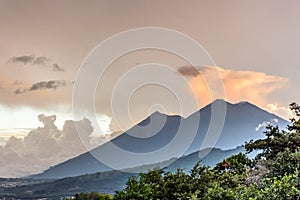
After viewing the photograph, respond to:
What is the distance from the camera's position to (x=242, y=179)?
8.71m

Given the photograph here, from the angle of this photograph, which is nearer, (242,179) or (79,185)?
(242,179)

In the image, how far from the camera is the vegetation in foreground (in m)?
6.93

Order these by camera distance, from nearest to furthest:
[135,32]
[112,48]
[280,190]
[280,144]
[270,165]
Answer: [280,190] → [270,165] → [280,144] → [135,32] → [112,48]

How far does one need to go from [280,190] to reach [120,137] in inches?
4596

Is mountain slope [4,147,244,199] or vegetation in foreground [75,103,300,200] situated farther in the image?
mountain slope [4,147,244,199]

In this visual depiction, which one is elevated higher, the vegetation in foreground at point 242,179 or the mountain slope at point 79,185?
the mountain slope at point 79,185

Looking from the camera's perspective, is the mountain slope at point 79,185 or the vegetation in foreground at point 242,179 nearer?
the vegetation in foreground at point 242,179

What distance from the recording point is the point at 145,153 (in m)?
125

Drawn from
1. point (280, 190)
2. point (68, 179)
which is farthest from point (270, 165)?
point (68, 179)

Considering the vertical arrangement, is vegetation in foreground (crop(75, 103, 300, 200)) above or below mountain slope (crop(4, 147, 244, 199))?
below

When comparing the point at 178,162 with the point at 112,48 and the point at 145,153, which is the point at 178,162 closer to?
the point at 145,153

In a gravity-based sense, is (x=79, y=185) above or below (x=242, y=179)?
above

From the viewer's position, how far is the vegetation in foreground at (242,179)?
6926mm

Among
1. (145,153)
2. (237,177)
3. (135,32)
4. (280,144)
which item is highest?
(145,153)
